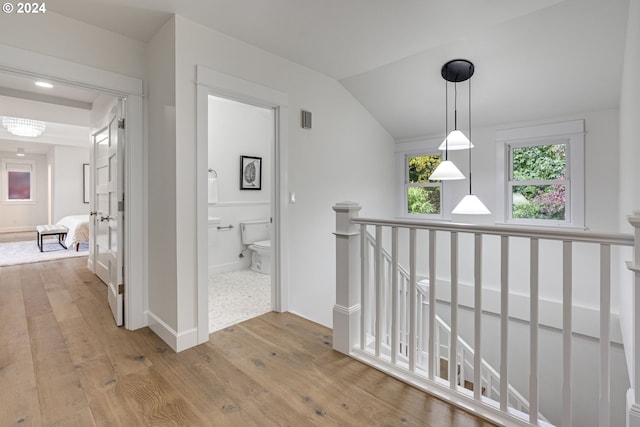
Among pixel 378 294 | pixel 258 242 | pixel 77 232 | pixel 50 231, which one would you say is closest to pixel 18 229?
pixel 50 231

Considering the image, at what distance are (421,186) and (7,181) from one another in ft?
34.1

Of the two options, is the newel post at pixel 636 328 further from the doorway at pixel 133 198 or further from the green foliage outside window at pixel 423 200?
the green foliage outside window at pixel 423 200

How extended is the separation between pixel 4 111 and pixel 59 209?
13.6ft

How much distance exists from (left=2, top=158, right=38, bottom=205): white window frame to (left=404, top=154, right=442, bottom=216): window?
10.0 meters

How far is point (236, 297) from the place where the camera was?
11.4 feet

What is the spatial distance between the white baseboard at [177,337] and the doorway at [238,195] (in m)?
1.53

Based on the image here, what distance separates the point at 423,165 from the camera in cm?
445

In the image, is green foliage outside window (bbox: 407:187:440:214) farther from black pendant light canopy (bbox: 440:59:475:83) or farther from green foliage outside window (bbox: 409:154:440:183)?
black pendant light canopy (bbox: 440:59:475:83)

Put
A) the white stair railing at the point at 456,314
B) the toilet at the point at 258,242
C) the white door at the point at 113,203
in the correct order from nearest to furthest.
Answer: the white stair railing at the point at 456,314 → the white door at the point at 113,203 → the toilet at the point at 258,242

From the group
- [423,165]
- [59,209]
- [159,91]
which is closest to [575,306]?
A: [423,165]

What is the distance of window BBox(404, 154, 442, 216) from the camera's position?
4.37 metres

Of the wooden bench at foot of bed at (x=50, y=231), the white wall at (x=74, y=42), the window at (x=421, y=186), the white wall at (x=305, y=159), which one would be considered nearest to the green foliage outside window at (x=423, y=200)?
the window at (x=421, y=186)

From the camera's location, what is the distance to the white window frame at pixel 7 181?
327 inches

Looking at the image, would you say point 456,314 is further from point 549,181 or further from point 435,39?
point 549,181
